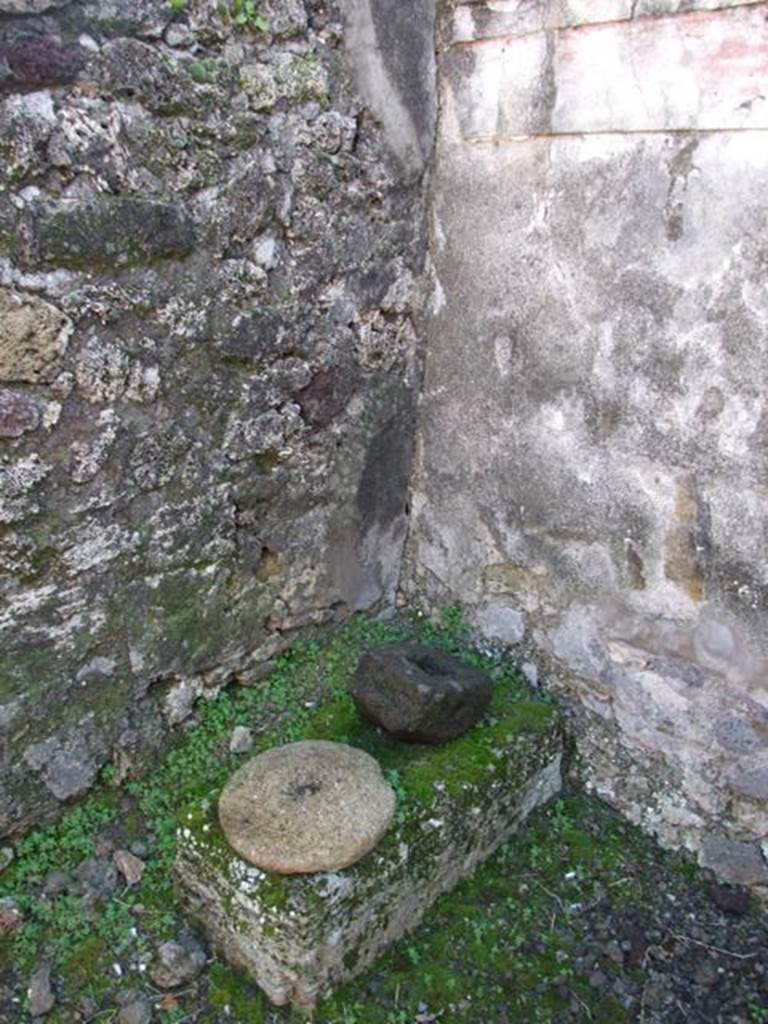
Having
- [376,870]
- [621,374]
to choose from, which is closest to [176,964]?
[376,870]

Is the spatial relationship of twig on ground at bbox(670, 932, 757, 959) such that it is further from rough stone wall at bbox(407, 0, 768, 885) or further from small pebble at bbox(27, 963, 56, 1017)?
small pebble at bbox(27, 963, 56, 1017)

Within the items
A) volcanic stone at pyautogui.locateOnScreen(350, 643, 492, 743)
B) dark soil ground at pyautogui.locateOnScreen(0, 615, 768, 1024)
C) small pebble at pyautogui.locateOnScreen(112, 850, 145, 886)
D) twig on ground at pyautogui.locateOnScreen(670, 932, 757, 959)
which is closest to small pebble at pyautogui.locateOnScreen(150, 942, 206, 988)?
dark soil ground at pyautogui.locateOnScreen(0, 615, 768, 1024)

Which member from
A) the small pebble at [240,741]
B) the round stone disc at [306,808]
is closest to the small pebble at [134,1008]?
the round stone disc at [306,808]

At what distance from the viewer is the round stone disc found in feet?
8.10

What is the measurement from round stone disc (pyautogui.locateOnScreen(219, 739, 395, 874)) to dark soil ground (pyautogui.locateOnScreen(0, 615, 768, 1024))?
29 centimetres

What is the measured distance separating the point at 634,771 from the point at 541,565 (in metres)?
0.78

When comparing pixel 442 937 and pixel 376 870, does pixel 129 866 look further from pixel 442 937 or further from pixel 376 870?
pixel 442 937

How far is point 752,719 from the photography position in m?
2.81

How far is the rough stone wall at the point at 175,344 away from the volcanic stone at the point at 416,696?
0.49m

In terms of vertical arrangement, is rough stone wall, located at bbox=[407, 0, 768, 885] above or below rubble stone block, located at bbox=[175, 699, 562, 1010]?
above

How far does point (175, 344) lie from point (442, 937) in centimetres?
196

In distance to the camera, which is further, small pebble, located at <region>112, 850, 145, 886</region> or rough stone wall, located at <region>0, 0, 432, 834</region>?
small pebble, located at <region>112, 850, 145, 886</region>

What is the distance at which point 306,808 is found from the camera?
8.38 ft

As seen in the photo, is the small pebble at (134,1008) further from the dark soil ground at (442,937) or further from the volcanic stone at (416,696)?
the volcanic stone at (416,696)
